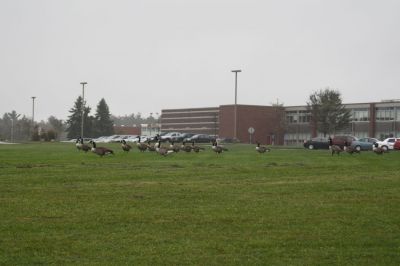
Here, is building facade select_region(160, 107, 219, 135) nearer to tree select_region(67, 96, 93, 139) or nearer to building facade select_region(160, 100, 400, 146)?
building facade select_region(160, 100, 400, 146)

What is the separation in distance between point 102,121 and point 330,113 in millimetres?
52322

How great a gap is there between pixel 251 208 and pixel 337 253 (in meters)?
4.28

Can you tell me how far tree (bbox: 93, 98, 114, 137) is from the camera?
128375 millimetres

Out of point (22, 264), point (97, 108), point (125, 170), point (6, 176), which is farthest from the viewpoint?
point (97, 108)

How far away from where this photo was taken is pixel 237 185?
1903 cm

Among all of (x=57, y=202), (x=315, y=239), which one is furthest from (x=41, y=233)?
(x=315, y=239)

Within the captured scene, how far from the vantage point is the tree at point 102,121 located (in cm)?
12838

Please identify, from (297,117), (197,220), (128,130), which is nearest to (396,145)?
(197,220)

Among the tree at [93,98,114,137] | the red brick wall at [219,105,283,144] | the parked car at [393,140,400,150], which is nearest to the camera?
the parked car at [393,140,400,150]

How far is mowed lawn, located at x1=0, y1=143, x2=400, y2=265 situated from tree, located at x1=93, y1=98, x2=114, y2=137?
→ 108108 mm

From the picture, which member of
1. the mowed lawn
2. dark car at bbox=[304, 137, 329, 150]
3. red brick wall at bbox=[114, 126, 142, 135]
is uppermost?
red brick wall at bbox=[114, 126, 142, 135]

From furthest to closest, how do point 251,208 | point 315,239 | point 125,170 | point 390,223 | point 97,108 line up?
point 97,108 → point 125,170 → point 251,208 → point 390,223 → point 315,239

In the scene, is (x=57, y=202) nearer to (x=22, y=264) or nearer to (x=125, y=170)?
(x=22, y=264)

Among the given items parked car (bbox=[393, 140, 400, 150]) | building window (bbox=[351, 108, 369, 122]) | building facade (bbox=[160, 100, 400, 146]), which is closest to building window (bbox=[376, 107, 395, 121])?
building facade (bbox=[160, 100, 400, 146])
